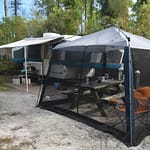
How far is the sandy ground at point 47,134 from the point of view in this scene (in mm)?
4500

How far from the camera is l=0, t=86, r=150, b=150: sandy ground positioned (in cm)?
450

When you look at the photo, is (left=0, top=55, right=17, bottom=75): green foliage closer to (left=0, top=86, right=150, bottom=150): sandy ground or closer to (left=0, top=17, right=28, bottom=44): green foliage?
(left=0, top=17, right=28, bottom=44): green foliage

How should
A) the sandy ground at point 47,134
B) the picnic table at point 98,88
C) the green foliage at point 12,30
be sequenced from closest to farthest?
1. the sandy ground at point 47,134
2. the picnic table at point 98,88
3. the green foliage at point 12,30

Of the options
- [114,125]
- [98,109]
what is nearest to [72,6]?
[98,109]

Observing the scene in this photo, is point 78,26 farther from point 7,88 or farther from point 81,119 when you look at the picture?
point 81,119

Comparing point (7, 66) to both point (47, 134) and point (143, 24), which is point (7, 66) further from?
point (47, 134)

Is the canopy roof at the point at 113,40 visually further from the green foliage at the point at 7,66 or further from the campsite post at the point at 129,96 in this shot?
the green foliage at the point at 7,66

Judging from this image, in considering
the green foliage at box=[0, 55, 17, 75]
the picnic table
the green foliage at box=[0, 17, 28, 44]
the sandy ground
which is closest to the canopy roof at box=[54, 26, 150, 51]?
the picnic table

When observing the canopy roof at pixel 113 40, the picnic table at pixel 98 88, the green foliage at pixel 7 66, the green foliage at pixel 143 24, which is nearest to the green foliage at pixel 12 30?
the green foliage at pixel 7 66

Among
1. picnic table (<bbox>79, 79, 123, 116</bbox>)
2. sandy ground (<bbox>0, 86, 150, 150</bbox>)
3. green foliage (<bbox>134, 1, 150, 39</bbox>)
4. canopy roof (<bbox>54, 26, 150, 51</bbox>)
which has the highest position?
green foliage (<bbox>134, 1, 150, 39</bbox>)

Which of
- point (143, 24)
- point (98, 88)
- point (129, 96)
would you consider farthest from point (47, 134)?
point (143, 24)

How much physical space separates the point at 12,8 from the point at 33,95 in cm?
1708

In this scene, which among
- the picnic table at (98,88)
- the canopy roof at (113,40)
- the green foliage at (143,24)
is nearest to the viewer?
the canopy roof at (113,40)

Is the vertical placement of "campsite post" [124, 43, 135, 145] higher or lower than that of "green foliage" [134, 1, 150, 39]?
lower
